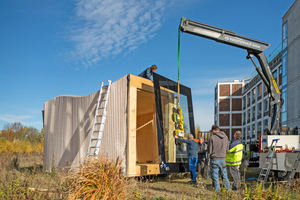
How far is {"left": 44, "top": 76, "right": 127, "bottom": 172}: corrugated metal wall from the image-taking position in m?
A: 9.15

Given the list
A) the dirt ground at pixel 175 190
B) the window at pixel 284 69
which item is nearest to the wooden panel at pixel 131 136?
the dirt ground at pixel 175 190

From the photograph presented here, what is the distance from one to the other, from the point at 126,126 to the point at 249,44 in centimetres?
555

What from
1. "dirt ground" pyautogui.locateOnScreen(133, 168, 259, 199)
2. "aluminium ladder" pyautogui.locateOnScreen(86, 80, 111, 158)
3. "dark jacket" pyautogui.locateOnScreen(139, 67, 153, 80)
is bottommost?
"dirt ground" pyautogui.locateOnScreen(133, 168, 259, 199)

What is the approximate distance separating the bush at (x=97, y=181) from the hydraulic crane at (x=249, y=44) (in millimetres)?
5722

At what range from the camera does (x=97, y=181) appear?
13.9 ft

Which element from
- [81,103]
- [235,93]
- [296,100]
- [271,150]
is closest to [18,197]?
[81,103]

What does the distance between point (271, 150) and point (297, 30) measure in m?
22.6

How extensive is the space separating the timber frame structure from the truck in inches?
85.4

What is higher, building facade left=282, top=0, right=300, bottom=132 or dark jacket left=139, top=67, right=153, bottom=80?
building facade left=282, top=0, right=300, bottom=132

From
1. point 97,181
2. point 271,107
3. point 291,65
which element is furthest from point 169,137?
point 291,65

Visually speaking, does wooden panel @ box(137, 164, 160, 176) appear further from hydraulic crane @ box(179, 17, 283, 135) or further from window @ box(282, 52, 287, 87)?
window @ box(282, 52, 287, 87)

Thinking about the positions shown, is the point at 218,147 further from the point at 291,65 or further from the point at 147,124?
the point at 291,65

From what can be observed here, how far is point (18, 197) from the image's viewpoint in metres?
5.66

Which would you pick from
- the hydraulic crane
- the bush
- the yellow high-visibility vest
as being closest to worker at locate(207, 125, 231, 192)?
the yellow high-visibility vest
